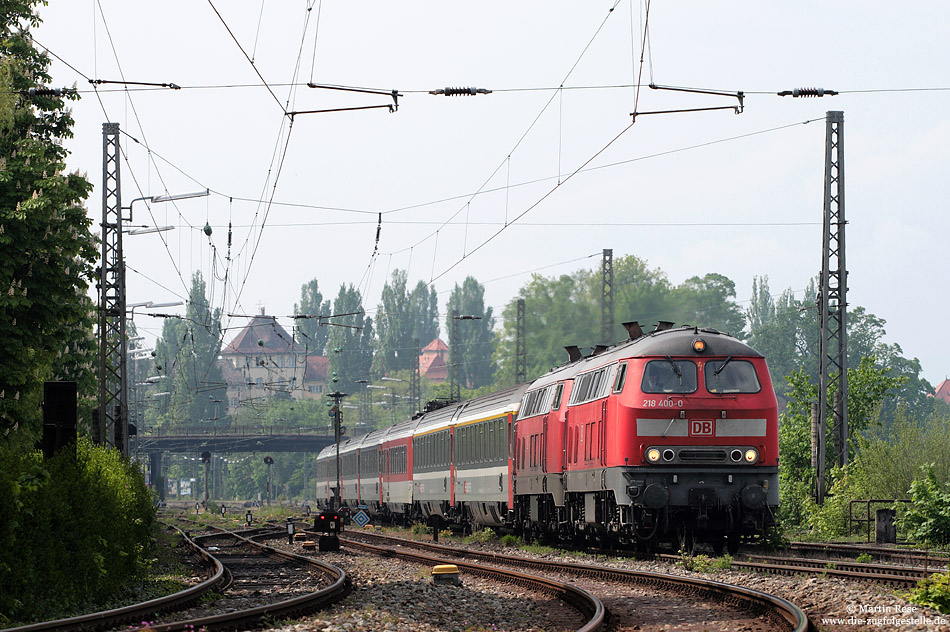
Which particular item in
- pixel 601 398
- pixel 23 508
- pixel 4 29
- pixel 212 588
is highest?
pixel 4 29

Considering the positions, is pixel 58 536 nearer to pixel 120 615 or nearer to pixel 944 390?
pixel 120 615

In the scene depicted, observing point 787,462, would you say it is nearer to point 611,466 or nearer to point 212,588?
point 611,466

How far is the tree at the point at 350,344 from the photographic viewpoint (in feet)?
498

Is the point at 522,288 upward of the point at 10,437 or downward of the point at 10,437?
upward

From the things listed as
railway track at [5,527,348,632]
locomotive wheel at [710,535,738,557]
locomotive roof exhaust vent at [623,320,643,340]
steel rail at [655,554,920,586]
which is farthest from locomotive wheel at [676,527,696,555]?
railway track at [5,527,348,632]

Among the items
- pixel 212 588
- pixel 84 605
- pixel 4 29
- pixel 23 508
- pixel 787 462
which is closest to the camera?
pixel 23 508

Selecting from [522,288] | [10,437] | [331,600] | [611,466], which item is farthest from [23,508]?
[522,288]

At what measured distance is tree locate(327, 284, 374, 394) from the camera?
5979 inches

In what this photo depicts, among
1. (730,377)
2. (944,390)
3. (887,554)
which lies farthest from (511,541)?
(944,390)

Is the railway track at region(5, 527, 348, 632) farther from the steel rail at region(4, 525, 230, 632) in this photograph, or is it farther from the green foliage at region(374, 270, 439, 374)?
the green foliage at region(374, 270, 439, 374)

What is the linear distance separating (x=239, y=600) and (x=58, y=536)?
Result: 294 centimetres

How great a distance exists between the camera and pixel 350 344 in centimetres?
15362

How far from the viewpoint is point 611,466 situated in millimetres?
21391

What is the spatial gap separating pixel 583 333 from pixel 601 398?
7949 cm
